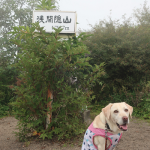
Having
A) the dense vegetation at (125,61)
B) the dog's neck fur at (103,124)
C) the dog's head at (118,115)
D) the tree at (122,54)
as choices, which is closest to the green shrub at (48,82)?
the dog's neck fur at (103,124)

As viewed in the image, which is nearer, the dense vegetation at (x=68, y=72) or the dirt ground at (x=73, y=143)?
the dense vegetation at (x=68, y=72)

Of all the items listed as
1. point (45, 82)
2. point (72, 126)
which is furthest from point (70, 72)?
point (72, 126)

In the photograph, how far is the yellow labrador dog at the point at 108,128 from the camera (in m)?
2.39

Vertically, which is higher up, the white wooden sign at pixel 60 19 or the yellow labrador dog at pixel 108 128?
the white wooden sign at pixel 60 19

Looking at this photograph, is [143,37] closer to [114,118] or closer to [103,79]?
[103,79]

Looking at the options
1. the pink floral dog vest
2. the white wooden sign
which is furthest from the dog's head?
the white wooden sign

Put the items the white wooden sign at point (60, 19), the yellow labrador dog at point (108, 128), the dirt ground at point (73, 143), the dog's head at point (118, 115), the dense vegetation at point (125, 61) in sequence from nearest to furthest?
the dog's head at point (118, 115) < the yellow labrador dog at point (108, 128) < the dirt ground at point (73, 143) < the white wooden sign at point (60, 19) < the dense vegetation at point (125, 61)

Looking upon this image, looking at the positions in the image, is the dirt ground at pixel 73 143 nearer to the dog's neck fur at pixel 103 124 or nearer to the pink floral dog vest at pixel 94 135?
the pink floral dog vest at pixel 94 135

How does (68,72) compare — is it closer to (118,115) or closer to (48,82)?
(48,82)

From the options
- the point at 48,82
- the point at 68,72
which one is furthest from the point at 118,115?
the point at 48,82

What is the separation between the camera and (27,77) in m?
3.95

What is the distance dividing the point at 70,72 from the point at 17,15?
8.80m

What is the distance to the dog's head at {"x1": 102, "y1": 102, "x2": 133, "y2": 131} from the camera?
228 centimetres

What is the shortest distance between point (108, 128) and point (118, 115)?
0.33 meters
